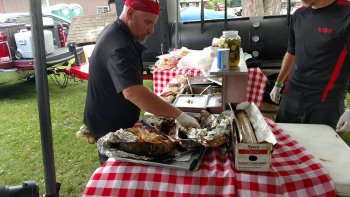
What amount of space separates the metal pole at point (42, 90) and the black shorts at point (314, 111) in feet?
5.88

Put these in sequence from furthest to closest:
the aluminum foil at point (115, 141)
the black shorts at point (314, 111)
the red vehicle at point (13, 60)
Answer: the red vehicle at point (13, 60)
the black shorts at point (314, 111)
the aluminum foil at point (115, 141)

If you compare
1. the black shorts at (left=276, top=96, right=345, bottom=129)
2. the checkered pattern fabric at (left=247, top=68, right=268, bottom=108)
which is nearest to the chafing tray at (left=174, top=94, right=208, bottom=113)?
the black shorts at (left=276, top=96, right=345, bottom=129)

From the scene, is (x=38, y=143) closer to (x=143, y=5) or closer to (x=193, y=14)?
(x=143, y=5)

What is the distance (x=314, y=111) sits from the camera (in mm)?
2193

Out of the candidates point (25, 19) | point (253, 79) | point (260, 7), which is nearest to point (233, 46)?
point (253, 79)

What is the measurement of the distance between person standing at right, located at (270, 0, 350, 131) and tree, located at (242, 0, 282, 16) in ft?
16.7

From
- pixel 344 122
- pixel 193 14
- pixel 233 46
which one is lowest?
pixel 344 122

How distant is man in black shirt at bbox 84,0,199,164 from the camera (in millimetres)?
1607

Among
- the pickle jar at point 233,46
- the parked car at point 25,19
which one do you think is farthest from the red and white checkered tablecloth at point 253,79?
the parked car at point 25,19

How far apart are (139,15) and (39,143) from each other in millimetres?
3189

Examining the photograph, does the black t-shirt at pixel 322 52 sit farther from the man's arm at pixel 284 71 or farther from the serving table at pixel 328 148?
the serving table at pixel 328 148

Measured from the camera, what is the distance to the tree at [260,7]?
7121mm

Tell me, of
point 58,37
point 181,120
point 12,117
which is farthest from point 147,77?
point 58,37

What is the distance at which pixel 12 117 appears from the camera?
525 centimetres
